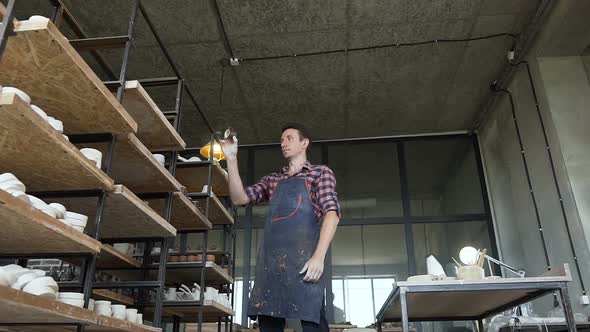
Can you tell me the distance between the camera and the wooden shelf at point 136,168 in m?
2.39

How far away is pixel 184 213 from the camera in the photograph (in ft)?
11.2

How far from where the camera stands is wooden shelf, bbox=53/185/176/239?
2227mm

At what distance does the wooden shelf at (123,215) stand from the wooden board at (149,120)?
0.56 metres

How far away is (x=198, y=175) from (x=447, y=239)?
11.5ft

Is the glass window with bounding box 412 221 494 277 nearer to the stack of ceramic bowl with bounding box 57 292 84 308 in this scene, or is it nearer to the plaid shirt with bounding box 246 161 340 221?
the plaid shirt with bounding box 246 161 340 221

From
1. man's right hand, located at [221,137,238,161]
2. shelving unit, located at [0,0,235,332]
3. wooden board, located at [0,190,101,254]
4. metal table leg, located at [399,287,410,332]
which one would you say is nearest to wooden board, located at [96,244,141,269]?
shelving unit, located at [0,0,235,332]

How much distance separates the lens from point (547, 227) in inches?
179

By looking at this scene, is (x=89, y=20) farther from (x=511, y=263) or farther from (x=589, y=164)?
(x=511, y=263)

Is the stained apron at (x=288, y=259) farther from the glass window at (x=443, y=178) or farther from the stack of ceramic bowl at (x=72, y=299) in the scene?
the glass window at (x=443, y=178)

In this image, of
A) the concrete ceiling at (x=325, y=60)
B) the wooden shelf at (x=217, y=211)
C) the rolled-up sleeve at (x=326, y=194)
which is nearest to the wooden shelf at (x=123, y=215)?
the rolled-up sleeve at (x=326, y=194)

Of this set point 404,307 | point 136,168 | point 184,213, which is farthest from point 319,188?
point 184,213

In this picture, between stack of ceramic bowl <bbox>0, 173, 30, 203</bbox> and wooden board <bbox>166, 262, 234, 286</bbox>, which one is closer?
stack of ceramic bowl <bbox>0, 173, 30, 203</bbox>

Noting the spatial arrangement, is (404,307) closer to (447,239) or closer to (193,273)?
(193,273)

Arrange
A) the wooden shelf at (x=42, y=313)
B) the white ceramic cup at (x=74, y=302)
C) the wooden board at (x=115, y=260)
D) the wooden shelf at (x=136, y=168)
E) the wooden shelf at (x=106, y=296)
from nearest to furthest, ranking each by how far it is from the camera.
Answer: the wooden shelf at (x=42, y=313), the white ceramic cup at (x=74, y=302), the wooden shelf at (x=136, y=168), the wooden board at (x=115, y=260), the wooden shelf at (x=106, y=296)
